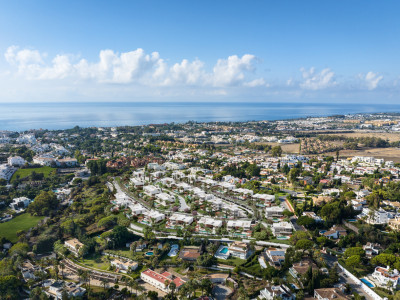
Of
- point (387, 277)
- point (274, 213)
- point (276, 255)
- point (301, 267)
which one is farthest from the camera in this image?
point (274, 213)

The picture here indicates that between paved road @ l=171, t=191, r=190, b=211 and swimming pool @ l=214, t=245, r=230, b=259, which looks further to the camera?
paved road @ l=171, t=191, r=190, b=211

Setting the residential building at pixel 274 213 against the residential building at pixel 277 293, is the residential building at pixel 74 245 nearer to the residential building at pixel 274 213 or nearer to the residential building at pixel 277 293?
the residential building at pixel 277 293

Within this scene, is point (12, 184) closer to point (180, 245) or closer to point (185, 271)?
point (180, 245)

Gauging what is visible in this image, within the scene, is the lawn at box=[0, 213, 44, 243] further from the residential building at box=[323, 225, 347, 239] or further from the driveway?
the residential building at box=[323, 225, 347, 239]

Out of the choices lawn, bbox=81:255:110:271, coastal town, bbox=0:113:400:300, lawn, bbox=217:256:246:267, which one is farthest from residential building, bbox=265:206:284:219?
lawn, bbox=81:255:110:271

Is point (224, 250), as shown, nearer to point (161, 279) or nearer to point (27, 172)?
point (161, 279)

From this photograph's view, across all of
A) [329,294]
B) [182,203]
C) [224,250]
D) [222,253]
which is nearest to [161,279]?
[222,253]
